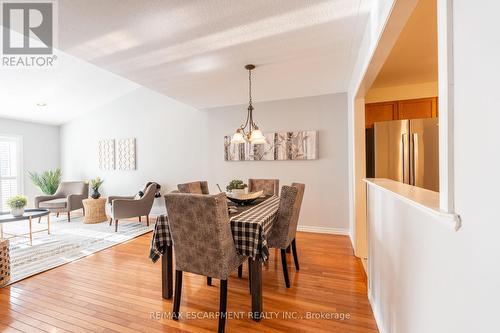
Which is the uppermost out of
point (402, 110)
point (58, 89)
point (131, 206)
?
point (58, 89)

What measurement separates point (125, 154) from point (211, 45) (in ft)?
14.3

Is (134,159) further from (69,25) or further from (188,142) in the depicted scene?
(69,25)

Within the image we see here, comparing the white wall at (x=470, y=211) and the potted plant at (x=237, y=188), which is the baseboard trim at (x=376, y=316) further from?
the potted plant at (x=237, y=188)

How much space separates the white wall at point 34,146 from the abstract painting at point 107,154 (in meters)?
1.68

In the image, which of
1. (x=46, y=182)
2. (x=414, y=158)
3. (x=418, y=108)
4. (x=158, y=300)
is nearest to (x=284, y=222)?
(x=158, y=300)

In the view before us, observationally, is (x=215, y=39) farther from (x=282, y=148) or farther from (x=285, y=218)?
(x=282, y=148)

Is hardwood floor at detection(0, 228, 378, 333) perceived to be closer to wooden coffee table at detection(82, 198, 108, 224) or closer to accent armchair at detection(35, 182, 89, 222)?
wooden coffee table at detection(82, 198, 108, 224)

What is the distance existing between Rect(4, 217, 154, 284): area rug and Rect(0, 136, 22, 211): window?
1131 millimetres

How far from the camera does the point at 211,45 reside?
250cm

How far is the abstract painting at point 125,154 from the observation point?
5758 mm

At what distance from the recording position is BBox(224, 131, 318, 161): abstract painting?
421 centimetres

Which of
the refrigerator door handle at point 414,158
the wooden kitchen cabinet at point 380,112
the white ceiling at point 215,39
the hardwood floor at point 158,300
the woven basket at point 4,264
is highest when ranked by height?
the white ceiling at point 215,39

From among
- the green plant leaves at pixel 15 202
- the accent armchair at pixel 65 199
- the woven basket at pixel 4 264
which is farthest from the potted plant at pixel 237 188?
the accent armchair at pixel 65 199

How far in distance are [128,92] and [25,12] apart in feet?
12.9
